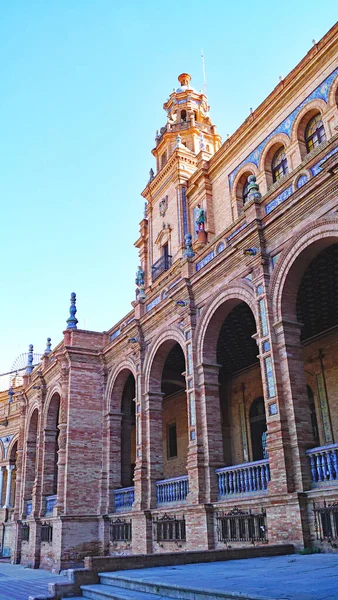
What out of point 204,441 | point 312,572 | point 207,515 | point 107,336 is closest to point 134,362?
point 107,336

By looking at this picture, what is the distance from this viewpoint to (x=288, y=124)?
60.7ft

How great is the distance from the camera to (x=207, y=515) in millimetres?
12766

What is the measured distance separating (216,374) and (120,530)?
6.69 metres

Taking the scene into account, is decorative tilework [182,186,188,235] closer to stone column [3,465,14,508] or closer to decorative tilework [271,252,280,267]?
decorative tilework [271,252,280,267]

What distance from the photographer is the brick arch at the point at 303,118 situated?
57.0ft

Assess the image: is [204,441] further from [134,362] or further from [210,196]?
[210,196]

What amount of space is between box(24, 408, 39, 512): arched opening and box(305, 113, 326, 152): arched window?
16228 mm

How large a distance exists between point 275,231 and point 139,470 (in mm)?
8397

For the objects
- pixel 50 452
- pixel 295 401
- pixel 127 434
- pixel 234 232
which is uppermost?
pixel 234 232

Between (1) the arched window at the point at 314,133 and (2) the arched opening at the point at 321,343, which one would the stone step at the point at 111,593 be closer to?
(2) the arched opening at the point at 321,343

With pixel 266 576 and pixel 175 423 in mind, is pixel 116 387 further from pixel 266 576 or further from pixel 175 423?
pixel 266 576

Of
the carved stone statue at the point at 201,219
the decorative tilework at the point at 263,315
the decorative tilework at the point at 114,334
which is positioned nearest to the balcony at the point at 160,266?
the carved stone statue at the point at 201,219

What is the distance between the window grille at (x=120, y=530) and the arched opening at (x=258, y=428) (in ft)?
15.7

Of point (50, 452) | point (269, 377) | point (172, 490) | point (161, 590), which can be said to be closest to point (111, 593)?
point (161, 590)
